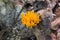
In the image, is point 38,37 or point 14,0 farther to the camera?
point 14,0

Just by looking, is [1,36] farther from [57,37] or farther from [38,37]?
[57,37]

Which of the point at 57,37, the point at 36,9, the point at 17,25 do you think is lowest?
the point at 57,37

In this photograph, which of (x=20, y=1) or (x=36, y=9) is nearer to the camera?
(x=36, y=9)

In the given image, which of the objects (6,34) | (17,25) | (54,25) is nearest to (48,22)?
(54,25)

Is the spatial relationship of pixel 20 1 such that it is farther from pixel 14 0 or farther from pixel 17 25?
pixel 17 25

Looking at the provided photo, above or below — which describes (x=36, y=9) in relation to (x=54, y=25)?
above

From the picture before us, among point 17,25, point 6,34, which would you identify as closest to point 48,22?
point 17,25

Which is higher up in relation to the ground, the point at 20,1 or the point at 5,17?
the point at 20,1

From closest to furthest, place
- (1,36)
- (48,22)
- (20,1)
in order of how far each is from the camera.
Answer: (1,36) < (48,22) < (20,1)

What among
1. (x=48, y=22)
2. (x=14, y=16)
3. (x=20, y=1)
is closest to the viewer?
(x=14, y=16)
